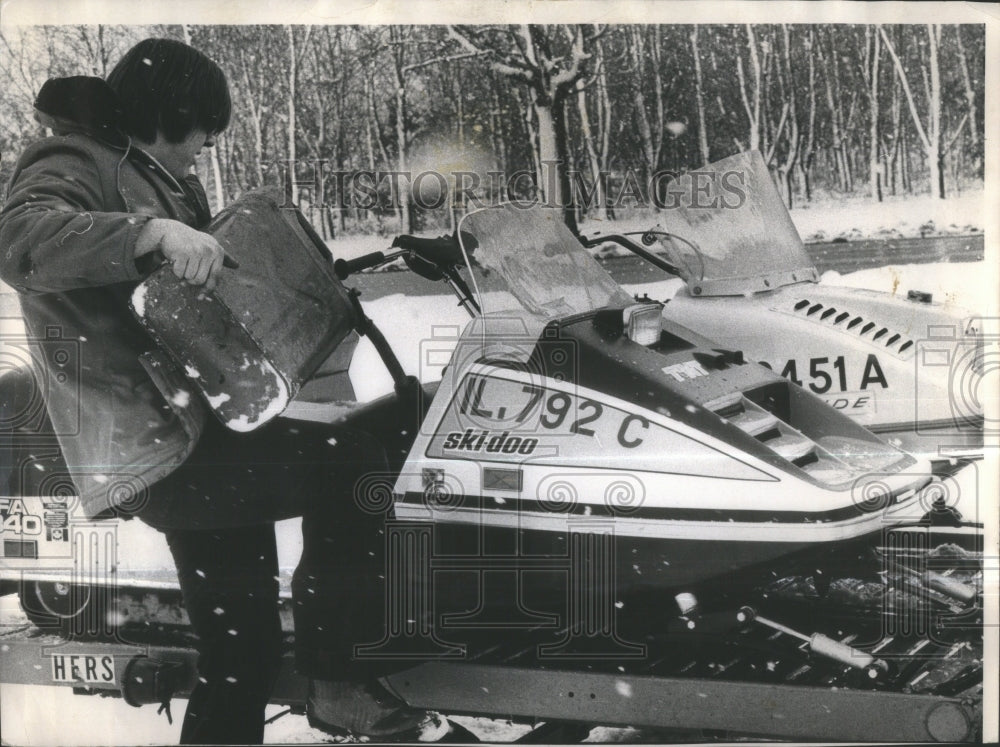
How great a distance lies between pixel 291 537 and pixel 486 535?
0.56 meters

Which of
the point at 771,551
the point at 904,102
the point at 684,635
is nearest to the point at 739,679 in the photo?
the point at 684,635

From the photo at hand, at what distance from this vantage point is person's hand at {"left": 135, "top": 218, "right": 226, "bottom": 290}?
2568mm

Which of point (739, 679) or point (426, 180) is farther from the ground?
point (426, 180)

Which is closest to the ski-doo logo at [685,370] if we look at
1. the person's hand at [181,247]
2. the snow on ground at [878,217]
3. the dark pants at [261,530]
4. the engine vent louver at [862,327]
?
the engine vent louver at [862,327]

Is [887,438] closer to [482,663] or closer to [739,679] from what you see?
[739,679]

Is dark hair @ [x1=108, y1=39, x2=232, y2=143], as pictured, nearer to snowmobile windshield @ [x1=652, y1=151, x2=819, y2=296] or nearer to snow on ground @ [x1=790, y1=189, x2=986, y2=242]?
snowmobile windshield @ [x1=652, y1=151, x2=819, y2=296]

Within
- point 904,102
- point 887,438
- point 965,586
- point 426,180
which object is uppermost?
point 904,102

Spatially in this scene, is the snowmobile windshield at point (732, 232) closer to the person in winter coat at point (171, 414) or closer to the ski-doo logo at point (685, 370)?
the ski-doo logo at point (685, 370)

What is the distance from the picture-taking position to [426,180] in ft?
9.35

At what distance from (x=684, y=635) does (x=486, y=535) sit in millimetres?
651

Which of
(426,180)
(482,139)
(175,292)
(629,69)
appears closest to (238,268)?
(175,292)

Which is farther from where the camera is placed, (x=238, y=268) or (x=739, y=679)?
(x=739, y=679)

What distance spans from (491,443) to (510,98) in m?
0.97

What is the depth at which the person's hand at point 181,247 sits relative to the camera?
2.57 meters
